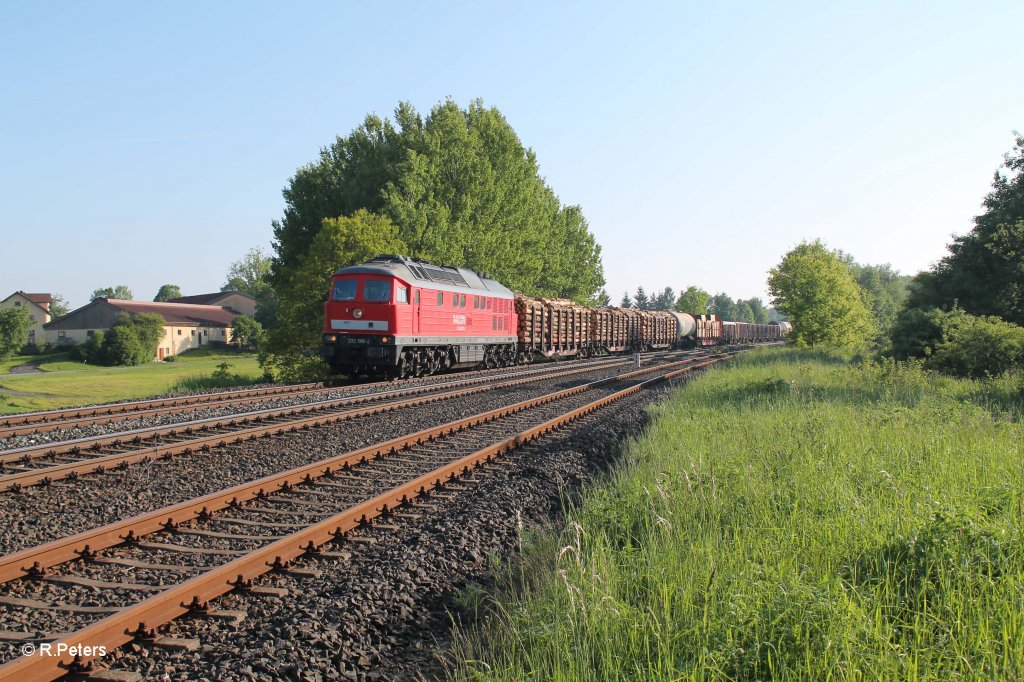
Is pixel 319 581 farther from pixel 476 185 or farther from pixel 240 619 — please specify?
pixel 476 185

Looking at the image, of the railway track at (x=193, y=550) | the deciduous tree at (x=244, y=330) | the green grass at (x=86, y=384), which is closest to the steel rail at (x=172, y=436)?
the railway track at (x=193, y=550)

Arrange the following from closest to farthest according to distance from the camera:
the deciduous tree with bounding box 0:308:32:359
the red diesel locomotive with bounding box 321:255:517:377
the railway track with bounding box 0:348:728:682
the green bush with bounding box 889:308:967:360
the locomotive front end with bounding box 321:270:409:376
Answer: the railway track with bounding box 0:348:728:682 → the locomotive front end with bounding box 321:270:409:376 → the red diesel locomotive with bounding box 321:255:517:377 → the green bush with bounding box 889:308:967:360 → the deciduous tree with bounding box 0:308:32:359

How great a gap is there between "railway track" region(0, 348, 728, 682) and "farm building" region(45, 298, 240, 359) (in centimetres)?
6618

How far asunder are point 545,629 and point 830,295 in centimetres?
4133

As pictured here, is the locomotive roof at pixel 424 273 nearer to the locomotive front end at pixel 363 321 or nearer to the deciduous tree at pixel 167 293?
the locomotive front end at pixel 363 321

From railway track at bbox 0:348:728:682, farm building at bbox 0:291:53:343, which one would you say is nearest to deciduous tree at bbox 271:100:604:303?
railway track at bbox 0:348:728:682

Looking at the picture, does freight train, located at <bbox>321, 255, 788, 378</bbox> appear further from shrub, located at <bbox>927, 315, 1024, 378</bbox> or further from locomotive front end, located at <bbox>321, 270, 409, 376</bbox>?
shrub, located at <bbox>927, 315, 1024, 378</bbox>

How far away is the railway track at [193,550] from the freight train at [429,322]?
1007cm

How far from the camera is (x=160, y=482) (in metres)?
7.73

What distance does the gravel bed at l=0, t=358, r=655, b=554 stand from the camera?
20.2 ft

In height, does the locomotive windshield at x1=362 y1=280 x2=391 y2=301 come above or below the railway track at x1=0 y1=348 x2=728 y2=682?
above

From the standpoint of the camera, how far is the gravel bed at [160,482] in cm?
616

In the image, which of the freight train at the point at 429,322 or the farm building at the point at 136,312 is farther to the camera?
the farm building at the point at 136,312

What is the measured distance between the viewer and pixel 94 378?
41.1 meters
